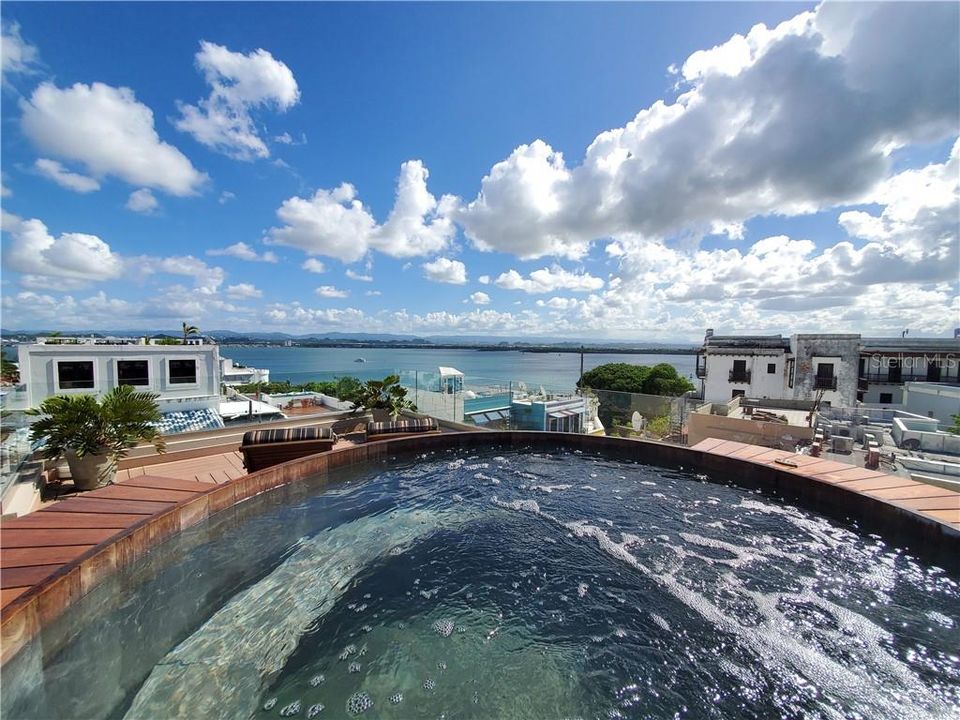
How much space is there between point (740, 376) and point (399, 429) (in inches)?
822

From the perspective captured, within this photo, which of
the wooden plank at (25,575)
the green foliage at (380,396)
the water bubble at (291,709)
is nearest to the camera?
the water bubble at (291,709)

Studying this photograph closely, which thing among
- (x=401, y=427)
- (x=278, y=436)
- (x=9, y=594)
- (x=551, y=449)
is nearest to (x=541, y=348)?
(x=551, y=449)

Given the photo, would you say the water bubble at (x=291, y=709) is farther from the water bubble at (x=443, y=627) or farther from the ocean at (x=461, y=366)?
the ocean at (x=461, y=366)

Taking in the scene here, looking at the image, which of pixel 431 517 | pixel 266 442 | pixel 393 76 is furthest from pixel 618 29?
pixel 266 442

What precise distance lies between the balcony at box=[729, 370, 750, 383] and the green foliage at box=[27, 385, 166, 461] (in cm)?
2462

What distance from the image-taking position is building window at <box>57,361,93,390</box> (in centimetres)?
1448

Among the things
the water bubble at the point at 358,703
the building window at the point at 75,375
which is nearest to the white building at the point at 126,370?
the building window at the point at 75,375

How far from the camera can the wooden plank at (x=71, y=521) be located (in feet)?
11.1

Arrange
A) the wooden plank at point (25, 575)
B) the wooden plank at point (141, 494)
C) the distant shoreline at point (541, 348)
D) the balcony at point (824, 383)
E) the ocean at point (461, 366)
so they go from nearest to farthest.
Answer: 1. the wooden plank at point (25, 575)
2. the wooden plank at point (141, 494)
3. the balcony at point (824, 383)
4. the ocean at point (461, 366)
5. the distant shoreline at point (541, 348)

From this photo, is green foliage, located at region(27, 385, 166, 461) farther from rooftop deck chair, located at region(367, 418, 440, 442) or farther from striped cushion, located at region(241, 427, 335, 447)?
rooftop deck chair, located at region(367, 418, 440, 442)

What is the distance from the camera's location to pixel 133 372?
15836 millimetres

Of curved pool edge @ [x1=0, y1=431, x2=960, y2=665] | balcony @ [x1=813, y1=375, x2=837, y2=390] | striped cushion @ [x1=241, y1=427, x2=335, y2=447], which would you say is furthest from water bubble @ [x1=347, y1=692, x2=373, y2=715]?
balcony @ [x1=813, y1=375, x2=837, y2=390]

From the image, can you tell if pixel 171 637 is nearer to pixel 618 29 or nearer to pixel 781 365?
pixel 618 29

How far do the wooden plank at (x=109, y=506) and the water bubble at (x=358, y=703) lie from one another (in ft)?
9.65
